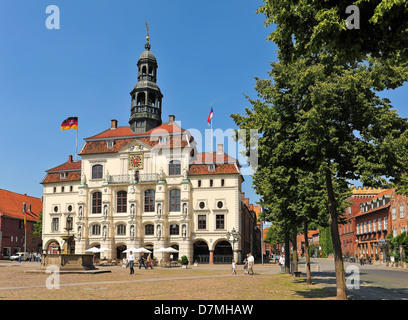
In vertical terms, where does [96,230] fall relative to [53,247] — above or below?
above

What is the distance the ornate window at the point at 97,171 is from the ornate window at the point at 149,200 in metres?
8.54

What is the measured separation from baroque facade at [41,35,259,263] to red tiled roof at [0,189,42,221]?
13.6 metres

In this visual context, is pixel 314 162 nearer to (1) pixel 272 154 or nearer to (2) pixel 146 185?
(1) pixel 272 154

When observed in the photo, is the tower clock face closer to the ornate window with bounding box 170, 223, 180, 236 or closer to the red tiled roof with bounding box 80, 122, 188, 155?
the red tiled roof with bounding box 80, 122, 188, 155

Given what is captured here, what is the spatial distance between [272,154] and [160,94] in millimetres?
53042

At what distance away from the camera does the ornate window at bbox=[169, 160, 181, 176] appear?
6038 centimetres

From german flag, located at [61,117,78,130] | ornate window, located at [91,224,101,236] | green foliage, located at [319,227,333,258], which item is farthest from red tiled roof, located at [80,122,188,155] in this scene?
green foliage, located at [319,227,333,258]

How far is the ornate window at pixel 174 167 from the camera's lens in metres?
60.4

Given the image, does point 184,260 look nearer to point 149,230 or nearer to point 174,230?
point 174,230

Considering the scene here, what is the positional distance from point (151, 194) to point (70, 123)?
17.9 meters

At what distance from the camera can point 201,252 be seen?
59.8 metres

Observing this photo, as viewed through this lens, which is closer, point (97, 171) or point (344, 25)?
point (344, 25)

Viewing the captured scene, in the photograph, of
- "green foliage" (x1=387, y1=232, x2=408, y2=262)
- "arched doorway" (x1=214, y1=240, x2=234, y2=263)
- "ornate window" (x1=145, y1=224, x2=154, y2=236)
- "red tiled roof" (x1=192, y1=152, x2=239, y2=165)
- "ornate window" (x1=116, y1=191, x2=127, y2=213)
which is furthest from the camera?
"ornate window" (x1=116, y1=191, x2=127, y2=213)

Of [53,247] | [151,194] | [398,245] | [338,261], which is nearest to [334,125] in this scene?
[338,261]
